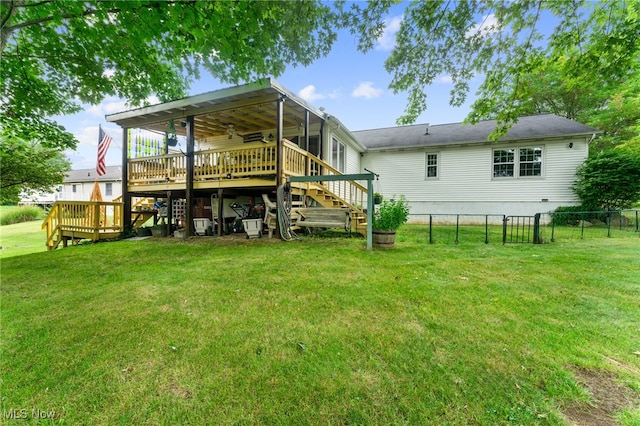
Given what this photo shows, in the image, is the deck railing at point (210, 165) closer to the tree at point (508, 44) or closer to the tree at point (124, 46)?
the tree at point (124, 46)

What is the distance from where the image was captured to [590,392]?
173 centimetres

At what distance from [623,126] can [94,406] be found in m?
24.8

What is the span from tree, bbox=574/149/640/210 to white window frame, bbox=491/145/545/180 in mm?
1462

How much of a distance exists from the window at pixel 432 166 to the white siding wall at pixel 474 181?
0.19 metres

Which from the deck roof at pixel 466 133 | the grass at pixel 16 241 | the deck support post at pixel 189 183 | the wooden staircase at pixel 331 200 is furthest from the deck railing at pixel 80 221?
the deck roof at pixel 466 133

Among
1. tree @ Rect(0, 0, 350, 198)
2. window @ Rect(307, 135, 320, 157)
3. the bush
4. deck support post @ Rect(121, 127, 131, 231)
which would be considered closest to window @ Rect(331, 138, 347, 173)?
window @ Rect(307, 135, 320, 157)

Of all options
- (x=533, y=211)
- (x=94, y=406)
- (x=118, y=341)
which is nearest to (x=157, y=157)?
(x=118, y=341)

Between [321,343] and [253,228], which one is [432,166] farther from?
[321,343]

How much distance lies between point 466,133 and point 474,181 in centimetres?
257

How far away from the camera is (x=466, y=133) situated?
42.7 feet

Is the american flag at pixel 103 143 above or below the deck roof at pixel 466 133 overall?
below

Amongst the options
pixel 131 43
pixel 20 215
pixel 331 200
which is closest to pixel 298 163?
pixel 331 200

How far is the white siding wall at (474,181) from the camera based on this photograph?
11.2 m

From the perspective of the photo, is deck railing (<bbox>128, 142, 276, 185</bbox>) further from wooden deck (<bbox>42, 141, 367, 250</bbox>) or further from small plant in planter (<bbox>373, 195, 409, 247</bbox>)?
small plant in planter (<bbox>373, 195, 409, 247</bbox>)
